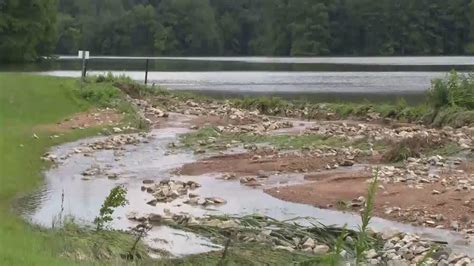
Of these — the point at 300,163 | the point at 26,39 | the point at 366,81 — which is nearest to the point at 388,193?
the point at 300,163

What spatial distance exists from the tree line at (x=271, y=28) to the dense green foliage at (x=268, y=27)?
0.43 feet

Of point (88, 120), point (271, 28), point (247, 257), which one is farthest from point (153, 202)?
point (271, 28)

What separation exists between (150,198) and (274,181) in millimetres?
3286

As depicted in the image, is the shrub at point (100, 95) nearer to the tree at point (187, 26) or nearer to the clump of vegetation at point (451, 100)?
the clump of vegetation at point (451, 100)

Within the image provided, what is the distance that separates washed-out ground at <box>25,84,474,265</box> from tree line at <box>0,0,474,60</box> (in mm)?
79269

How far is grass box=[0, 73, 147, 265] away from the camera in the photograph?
871 cm

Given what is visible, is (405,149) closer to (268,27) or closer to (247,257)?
(247,257)

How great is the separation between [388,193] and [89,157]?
26.1 feet

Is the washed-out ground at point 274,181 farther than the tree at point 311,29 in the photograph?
No

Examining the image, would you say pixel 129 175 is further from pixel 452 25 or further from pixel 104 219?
pixel 452 25

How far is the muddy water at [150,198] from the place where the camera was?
40.0 feet

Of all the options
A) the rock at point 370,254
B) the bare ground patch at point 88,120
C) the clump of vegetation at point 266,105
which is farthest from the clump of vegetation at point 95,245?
the clump of vegetation at point 266,105

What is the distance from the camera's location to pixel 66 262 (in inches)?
318

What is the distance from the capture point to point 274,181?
1755cm
